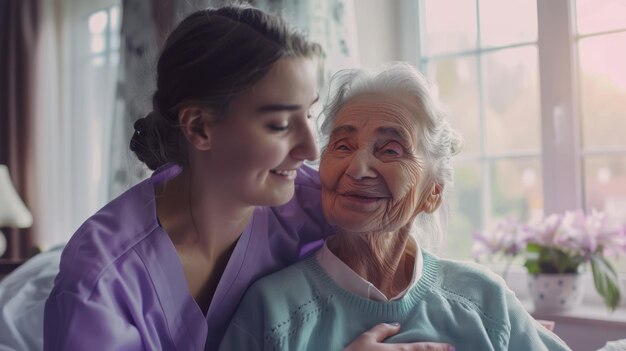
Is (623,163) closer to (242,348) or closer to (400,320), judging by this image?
(400,320)

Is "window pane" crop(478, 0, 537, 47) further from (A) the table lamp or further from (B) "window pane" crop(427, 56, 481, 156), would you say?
(A) the table lamp

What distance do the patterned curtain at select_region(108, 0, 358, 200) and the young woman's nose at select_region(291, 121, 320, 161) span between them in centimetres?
20

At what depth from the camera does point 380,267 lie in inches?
49.3

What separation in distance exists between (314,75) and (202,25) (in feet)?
0.72

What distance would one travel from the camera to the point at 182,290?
1.21m

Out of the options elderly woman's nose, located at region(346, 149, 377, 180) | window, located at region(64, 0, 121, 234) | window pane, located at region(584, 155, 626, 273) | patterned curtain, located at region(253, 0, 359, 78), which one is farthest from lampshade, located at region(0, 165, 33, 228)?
window pane, located at region(584, 155, 626, 273)

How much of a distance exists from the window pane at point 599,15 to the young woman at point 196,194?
1.53 m

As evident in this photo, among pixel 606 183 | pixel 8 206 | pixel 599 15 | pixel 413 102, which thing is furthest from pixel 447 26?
pixel 8 206

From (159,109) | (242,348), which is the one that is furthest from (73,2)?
(242,348)

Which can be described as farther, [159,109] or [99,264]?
[159,109]

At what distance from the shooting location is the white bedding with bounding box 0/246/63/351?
1.71 metres

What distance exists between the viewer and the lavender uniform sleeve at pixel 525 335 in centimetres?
124

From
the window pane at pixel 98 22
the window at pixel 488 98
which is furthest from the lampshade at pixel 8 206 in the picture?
the window at pixel 488 98

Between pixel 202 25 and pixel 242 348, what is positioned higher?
pixel 202 25
